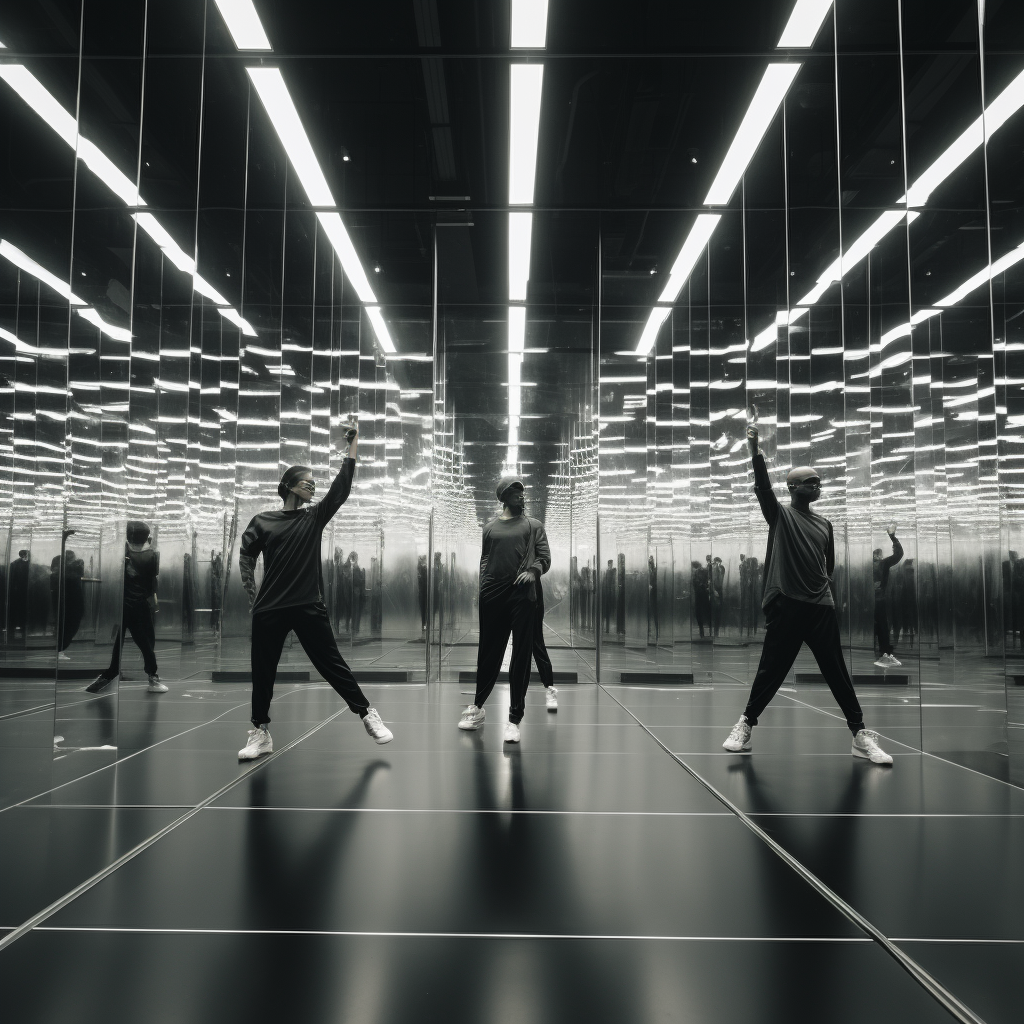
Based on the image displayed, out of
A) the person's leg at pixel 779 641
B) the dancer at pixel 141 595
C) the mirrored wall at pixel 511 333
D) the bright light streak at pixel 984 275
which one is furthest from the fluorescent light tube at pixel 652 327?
the person's leg at pixel 779 641

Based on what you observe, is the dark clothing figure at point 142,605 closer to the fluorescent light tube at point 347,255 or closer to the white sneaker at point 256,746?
the white sneaker at point 256,746

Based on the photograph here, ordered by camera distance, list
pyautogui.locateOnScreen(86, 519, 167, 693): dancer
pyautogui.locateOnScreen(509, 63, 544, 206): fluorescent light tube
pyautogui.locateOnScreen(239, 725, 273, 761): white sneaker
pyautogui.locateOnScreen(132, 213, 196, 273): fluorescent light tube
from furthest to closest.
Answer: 1. pyautogui.locateOnScreen(132, 213, 196, 273): fluorescent light tube
2. pyautogui.locateOnScreen(509, 63, 544, 206): fluorescent light tube
3. pyautogui.locateOnScreen(86, 519, 167, 693): dancer
4. pyautogui.locateOnScreen(239, 725, 273, 761): white sneaker

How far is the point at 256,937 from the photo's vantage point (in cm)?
239

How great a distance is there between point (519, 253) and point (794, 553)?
23.2 feet

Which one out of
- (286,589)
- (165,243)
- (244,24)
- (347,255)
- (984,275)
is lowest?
(286,589)

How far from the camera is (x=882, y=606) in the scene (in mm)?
8203

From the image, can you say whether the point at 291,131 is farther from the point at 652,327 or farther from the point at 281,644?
the point at 281,644

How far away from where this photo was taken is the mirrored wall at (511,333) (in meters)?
4.96

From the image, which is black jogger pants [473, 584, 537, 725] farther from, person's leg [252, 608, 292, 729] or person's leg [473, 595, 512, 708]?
person's leg [252, 608, 292, 729]

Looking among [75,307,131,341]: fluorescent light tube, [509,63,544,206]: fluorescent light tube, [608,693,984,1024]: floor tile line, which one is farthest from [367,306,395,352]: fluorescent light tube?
[608,693,984,1024]: floor tile line

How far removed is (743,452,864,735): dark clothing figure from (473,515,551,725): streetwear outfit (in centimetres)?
147

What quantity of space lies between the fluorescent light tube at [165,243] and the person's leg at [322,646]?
17.6 feet

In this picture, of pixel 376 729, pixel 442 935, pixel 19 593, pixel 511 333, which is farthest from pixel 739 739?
pixel 511 333

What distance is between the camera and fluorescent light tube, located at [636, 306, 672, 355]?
36.5 ft
